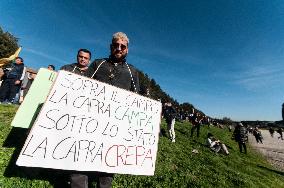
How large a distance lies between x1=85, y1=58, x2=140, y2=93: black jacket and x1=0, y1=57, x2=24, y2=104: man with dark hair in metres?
9.19

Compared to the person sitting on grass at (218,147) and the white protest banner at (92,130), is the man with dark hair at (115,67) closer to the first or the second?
the white protest banner at (92,130)

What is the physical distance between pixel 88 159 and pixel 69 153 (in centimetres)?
27

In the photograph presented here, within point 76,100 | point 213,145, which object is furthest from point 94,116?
point 213,145

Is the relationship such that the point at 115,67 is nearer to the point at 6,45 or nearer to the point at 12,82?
the point at 12,82

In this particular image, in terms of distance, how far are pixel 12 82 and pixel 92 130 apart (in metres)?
10.3

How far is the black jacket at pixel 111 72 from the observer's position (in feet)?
14.8

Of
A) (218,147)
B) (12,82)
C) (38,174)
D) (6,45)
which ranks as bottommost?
(38,174)

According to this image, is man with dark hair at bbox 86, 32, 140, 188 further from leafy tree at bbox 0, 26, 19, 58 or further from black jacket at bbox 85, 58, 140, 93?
leafy tree at bbox 0, 26, 19, 58

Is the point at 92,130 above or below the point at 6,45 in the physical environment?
below

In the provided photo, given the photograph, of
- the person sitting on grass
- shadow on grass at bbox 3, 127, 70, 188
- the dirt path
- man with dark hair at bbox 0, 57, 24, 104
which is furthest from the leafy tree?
shadow on grass at bbox 3, 127, 70, 188

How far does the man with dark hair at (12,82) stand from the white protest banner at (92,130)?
31.3 feet

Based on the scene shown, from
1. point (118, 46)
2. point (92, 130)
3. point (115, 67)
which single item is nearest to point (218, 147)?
point (115, 67)

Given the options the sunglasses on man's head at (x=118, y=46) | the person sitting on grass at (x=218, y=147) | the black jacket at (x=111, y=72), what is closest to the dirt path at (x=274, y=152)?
the person sitting on grass at (x=218, y=147)

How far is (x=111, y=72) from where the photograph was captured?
452cm
